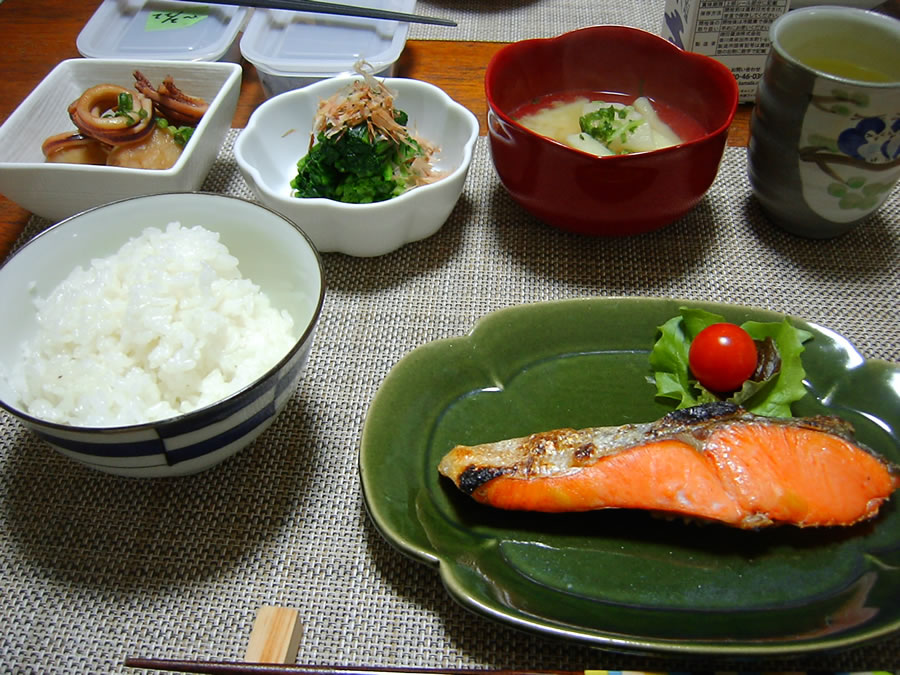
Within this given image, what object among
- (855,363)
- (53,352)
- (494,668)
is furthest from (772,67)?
(53,352)

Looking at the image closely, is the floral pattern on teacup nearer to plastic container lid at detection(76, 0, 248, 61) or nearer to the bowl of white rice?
the bowl of white rice

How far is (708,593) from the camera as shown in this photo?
1.10 metres

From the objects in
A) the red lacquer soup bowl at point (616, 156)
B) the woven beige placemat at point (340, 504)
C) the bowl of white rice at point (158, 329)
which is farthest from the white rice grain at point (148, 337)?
the red lacquer soup bowl at point (616, 156)

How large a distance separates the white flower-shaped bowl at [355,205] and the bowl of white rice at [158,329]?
0.84 ft

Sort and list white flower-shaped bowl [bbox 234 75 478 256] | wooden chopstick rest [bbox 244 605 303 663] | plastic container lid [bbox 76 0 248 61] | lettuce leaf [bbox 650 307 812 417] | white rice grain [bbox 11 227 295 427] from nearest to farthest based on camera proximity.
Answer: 1. wooden chopstick rest [bbox 244 605 303 663]
2. white rice grain [bbox 11 227 295 427]
3. lettuce leaf [bbox 650 307 812 417]
4. white flower-shaped bowl [bbox 234 75 478 256]
5. plastic container lid [bbox 76 0 248 61]

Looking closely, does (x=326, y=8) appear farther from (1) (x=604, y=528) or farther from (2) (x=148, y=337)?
(1) (x=604, y=528)

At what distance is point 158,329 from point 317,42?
5.29 ft

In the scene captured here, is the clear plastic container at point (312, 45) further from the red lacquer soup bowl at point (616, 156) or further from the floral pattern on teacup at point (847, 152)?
the floral pattern on teacup at point (847, 152)

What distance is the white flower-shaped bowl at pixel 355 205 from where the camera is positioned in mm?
1666

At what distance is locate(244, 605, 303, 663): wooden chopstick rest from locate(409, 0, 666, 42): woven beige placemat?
2293 millimetres

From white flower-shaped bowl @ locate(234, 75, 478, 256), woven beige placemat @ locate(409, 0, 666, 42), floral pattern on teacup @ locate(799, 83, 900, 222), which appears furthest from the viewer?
woven beige placemat @ locate(409, 0, 666, 42)

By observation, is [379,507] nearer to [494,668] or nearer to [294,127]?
[494,668]

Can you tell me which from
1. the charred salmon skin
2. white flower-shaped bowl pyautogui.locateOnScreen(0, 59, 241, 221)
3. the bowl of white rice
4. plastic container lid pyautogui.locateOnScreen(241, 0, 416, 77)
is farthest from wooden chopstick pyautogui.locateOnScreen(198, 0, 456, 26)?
the charred salmon skin

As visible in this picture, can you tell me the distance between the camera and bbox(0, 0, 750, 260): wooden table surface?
7.79 ft
